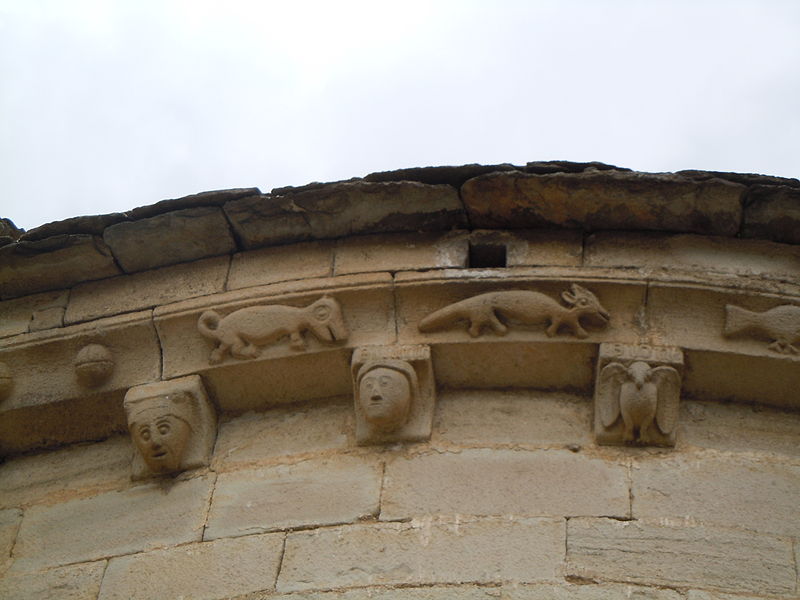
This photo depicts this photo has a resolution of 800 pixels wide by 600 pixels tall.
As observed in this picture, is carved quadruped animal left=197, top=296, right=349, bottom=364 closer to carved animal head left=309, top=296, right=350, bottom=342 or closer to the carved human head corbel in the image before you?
carved animal head left=309, top=296, right=350, bottom=342

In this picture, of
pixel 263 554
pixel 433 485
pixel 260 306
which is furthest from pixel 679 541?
pixel 260 306

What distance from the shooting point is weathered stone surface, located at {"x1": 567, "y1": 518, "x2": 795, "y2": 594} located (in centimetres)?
492

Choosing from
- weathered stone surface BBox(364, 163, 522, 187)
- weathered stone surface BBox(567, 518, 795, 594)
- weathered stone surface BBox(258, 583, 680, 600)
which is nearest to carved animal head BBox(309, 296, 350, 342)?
weathered stone surface BBox(364, 163, 522, 187)

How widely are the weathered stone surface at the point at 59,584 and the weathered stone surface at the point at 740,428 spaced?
270 cm

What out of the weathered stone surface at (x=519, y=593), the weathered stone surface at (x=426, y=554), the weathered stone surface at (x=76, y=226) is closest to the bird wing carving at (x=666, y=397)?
the weathered stone surface at (x=426, y=554)

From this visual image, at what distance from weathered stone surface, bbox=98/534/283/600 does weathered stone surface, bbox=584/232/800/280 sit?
2091 millimetres

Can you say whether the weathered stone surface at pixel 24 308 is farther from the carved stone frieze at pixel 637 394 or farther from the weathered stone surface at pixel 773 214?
the weathered stone surface at pixel 773 214

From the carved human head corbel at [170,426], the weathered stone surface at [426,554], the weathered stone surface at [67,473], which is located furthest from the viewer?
the weathered stone surface at [67,473]

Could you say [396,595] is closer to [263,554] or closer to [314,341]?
[263,554]

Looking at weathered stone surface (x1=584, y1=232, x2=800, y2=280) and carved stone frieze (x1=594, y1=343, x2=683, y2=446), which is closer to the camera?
carved stone frieze (x1=594, y1=343, x2=683, y2=446)

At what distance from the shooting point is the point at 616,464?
17.9 feet

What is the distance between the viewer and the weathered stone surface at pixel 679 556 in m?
4.92

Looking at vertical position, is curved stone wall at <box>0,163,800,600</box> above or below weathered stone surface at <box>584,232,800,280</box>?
below

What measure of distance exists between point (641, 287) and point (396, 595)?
6.21 feet
